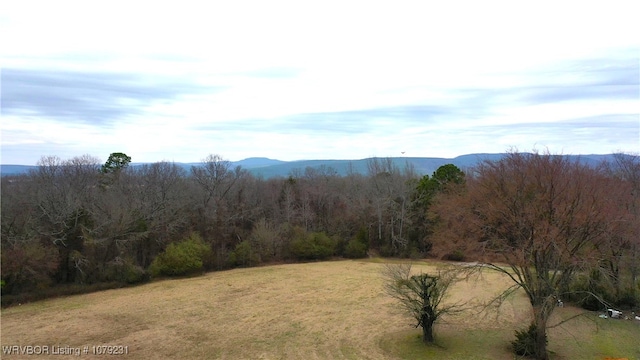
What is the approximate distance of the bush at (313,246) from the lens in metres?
35.1

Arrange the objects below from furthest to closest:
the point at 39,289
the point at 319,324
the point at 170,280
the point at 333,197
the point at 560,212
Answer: the point at 333,197
the point at 170,280
the point at 39,289
the point at 319,324
the point at 560,212

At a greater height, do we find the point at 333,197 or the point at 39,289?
the point at 333,197

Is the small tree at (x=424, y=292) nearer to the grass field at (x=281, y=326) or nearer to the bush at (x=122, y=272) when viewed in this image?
the grass field at (x=281, y=326)

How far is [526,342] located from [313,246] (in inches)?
894

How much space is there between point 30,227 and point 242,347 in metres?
19.8

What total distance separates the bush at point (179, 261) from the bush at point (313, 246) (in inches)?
344

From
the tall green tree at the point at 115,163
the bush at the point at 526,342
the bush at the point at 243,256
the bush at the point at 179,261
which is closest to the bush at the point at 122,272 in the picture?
the bush at the point at 179,261

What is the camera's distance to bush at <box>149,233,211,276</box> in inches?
1126

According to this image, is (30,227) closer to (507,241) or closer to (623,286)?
(507,241)

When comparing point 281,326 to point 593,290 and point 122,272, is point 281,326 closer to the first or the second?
point 593,290

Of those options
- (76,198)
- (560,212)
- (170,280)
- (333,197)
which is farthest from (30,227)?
(560,212)

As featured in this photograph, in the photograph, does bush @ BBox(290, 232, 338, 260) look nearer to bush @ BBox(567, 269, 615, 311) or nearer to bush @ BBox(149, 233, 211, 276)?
bush @ BBox(149, 233, 211, 276)

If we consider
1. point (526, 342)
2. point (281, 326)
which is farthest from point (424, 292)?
point (281, 326)

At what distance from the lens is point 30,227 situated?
2586 centimetres
